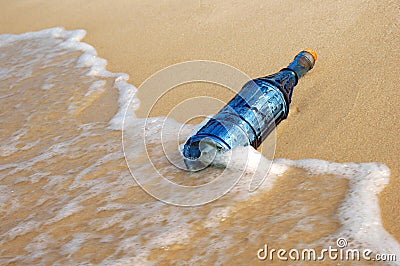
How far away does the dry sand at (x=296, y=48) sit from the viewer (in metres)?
2.33

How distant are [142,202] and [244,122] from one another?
0.61 metres

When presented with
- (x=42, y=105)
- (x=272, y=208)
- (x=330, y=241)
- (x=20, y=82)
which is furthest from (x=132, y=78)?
(x=330, y=241)

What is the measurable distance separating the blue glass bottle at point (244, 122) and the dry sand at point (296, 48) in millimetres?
142

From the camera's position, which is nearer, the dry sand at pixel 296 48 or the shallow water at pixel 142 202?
the shallow water at pixel 142 202

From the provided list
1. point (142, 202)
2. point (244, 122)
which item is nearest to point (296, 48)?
point (244, 122)

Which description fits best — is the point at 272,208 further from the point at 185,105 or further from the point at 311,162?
the point at 185,105

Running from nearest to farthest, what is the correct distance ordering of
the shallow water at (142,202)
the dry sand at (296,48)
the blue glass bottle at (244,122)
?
the shallow water at (142,202), the blue glass bottle at (244,122), the dry sand at (296,48)

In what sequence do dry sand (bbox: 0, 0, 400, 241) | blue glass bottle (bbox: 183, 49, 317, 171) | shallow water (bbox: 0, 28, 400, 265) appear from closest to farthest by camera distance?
shallow water (bbox: 0, 28, 400, 265), blue glass bottle (bbox: 183, 49, 317, 171), dry sand (bbox: 0, 0, 400, 241)

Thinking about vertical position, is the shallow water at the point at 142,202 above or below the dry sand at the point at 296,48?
below

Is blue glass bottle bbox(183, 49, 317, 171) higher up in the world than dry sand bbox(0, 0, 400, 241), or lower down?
lower down

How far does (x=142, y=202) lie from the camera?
7.23ft

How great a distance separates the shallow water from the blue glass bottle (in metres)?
0.07

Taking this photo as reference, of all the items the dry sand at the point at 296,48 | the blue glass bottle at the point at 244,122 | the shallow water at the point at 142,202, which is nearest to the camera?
the shallow water at the point at 142,202

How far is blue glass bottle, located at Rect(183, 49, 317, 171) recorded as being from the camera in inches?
86.2
